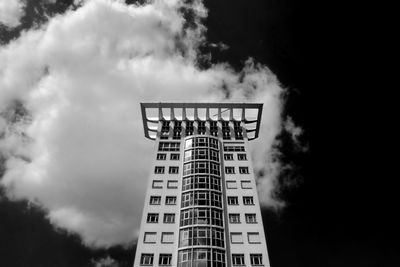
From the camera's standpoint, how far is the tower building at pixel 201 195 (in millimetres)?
42094

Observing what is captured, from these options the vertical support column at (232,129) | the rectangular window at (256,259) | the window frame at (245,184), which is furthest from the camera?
the vertical support column at (232,129)

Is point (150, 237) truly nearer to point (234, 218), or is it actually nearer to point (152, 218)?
point (152, 218)

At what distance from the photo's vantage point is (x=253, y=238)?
44188mm

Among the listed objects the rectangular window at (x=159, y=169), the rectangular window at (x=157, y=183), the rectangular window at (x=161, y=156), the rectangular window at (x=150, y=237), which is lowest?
the rectangular window at (x=150, y=237)

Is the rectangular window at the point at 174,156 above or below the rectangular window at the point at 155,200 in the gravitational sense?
above

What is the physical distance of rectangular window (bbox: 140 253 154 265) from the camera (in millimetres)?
40875

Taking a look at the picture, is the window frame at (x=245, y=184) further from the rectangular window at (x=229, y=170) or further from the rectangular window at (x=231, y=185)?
the rectangular window at (x=229, y=170)

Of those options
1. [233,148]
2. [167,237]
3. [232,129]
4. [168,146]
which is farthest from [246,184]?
[168,146]

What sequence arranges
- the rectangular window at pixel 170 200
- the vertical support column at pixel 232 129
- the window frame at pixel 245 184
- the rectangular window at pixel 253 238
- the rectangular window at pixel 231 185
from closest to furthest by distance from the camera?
the rectangular window at pixel 253 238
the rectangular window at pixel 170 200
the window frame at pixel 245 184
the rectangular window at pixel 231 185
the vertical support column at pixel 232 129

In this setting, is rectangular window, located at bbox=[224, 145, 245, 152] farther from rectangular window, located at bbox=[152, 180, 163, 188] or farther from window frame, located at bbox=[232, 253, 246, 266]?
window frame, located at bbox=[232, 253, 246, 266]

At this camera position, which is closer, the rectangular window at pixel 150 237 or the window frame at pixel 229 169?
the rectangular window at pixel 150 237

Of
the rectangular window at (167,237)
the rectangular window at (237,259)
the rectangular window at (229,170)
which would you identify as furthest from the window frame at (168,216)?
the rectangular window at (229,170)

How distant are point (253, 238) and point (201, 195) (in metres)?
10.1

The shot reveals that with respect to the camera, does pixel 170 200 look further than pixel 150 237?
Yes
